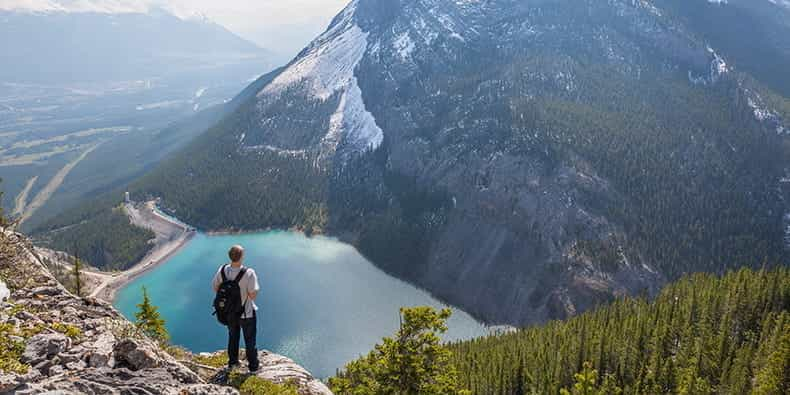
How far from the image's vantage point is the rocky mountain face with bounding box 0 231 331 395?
15.3 metres

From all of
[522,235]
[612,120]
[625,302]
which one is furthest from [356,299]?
[612,120]

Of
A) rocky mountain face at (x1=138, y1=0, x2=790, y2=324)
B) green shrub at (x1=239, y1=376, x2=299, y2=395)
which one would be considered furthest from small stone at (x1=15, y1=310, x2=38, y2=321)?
rocky mountain face at (x1=138, y1=0, x2=790, y2=324)

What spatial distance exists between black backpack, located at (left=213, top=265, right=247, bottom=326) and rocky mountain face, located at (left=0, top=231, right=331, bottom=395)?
2.38 meters

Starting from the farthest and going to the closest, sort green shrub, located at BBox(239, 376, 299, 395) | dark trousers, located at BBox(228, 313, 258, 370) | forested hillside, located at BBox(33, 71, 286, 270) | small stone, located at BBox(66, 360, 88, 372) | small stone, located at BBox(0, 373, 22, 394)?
forested hillside, located at BBox(33, 71, 286, 270)
dark trousers, located at BBox(228, 313, 258, 370)
green shrub, located at BBox(239, 376, 299, 395)
small stone, located at BBox(66, 360, 88, 372)
small stone, located at BBox(0, 373, 22, 394)

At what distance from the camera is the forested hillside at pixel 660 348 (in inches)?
2628

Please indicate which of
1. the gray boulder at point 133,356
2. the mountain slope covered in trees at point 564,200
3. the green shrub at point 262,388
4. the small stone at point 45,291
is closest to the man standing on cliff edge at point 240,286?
the green shrub at point 262,388

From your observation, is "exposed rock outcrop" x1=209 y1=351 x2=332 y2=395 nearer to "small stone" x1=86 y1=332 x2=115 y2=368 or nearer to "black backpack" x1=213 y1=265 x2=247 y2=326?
"black backpack" x1=213 y1=265 x2=247 y2=326

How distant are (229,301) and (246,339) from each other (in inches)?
82.3

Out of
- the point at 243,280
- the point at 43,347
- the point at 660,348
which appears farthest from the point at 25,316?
the point at 660,348

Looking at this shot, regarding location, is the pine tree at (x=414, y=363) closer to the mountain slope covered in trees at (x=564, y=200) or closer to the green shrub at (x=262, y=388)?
the green shrub at (x=262, y=388)

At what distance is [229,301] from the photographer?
803 inches

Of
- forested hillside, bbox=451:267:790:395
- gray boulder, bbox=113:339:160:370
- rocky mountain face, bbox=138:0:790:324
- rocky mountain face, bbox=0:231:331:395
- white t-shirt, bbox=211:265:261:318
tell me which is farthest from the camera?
rocky mountain face, bbox=138:0:790:324

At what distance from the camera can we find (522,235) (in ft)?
477

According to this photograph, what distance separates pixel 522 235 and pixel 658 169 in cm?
5037
